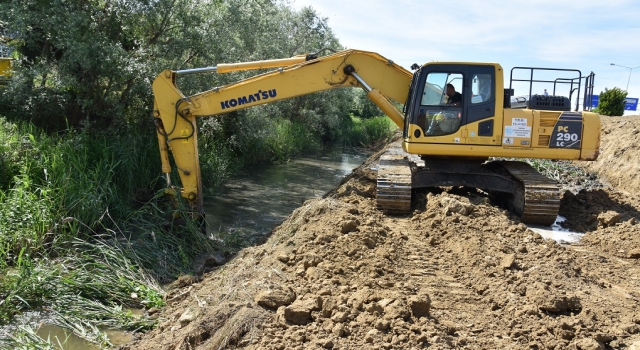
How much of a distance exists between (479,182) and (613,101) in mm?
16076

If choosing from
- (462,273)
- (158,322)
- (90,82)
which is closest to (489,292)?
(462,273)

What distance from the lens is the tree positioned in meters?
21.1

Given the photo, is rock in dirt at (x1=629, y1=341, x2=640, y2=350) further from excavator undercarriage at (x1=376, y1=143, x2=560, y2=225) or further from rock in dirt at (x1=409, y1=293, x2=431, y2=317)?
excavator undercarriage at (x1=376, y1=143, x2=560, y2=225)

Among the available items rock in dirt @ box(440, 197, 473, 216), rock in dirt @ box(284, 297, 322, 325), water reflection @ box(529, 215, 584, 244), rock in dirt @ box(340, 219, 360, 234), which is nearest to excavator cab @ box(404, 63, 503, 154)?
rock in dirt @ box(440, 197, 473, 216)

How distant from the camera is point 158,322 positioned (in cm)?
538

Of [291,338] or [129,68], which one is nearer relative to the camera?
[291,338]

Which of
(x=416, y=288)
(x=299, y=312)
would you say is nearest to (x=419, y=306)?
(x=416, y=288)

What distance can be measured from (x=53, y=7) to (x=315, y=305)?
8.99m

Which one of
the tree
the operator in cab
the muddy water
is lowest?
the muddy water

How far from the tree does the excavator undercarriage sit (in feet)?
48.9

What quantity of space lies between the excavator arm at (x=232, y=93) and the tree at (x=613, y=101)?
16.7m

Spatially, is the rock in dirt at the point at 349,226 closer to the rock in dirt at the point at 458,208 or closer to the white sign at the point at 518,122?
the rock in dirt at the point at 458,208

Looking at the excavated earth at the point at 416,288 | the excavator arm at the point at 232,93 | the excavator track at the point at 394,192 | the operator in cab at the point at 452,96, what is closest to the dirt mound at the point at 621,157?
the excavated earth at the point at 416,288

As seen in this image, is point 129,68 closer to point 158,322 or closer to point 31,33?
point 31,33
